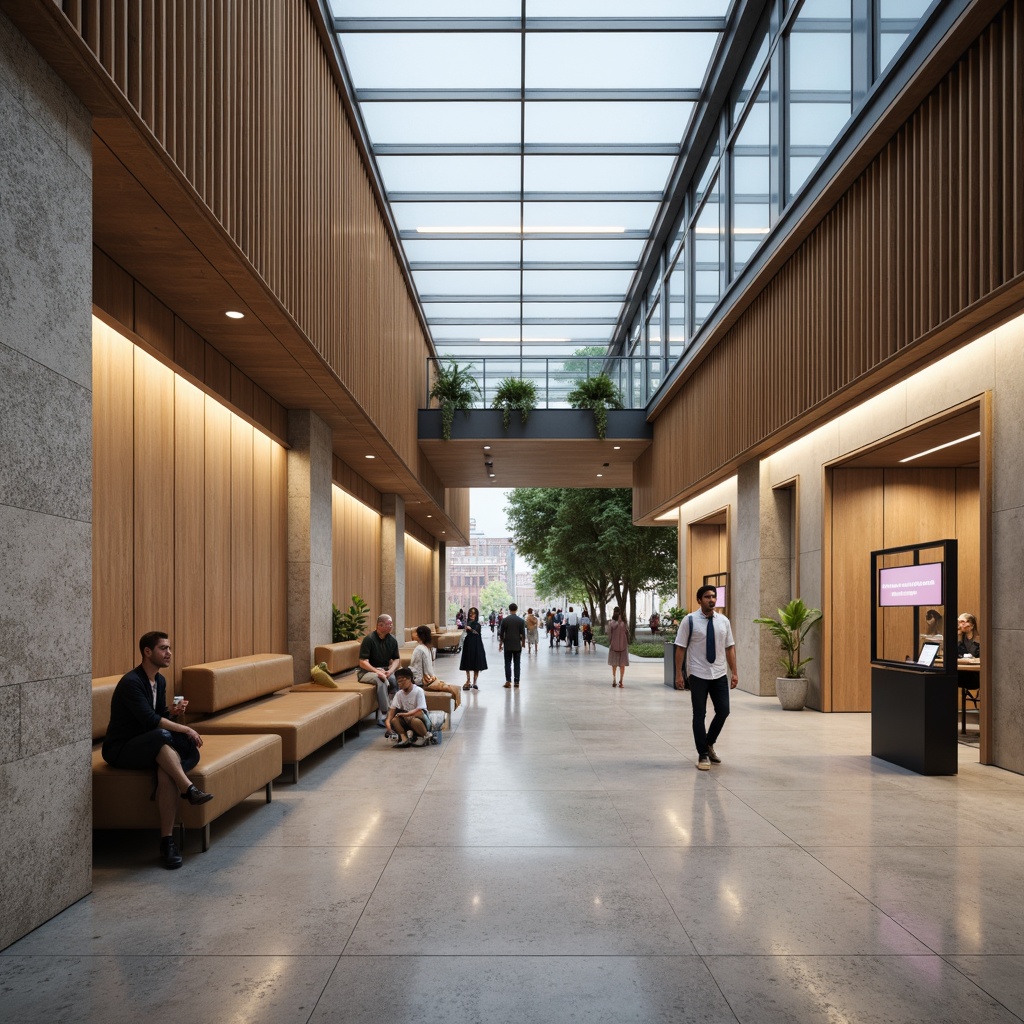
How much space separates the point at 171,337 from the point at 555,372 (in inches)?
527

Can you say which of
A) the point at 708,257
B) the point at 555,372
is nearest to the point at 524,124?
the point at 708,257

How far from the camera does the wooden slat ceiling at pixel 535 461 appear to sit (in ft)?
70.0

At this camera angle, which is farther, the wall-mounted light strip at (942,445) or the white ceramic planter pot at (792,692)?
the white ceramic planter pot at (792,692)

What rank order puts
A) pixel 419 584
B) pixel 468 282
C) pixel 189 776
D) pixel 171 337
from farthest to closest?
1. pixel 419 584
2. pixel 468 282
3. pixel 171 337
4. pixel 189 776

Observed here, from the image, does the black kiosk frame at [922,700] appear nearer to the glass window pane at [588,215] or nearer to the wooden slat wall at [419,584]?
the glass window pane at [588,215]

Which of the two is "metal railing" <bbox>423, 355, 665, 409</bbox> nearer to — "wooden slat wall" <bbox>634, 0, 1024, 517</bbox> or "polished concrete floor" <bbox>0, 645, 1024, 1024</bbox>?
"wooden slat wall" <bbox>634, 0, 1024, 517</bbox>

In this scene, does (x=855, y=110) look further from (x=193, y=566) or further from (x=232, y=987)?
(x=232, y=987)

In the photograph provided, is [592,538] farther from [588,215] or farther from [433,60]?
[433,60]

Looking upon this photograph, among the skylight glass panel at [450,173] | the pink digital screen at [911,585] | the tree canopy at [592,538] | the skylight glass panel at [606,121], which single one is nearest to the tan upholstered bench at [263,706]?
the pink digital screen at [911,585]

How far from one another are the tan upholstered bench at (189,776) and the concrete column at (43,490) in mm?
711

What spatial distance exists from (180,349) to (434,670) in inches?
604

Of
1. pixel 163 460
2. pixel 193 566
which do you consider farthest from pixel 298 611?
pixel 163 460

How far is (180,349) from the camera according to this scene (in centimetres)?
862

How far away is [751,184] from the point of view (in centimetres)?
1380
